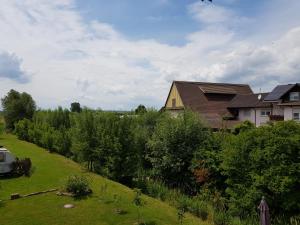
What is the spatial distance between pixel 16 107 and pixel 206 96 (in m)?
28.0

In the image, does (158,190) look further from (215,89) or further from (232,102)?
(215,89)

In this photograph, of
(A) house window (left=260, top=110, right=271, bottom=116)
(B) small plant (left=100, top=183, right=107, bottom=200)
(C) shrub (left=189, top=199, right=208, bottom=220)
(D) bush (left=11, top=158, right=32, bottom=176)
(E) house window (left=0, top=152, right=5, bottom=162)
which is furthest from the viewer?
(A) house window (left=260, top=110, right=271, bottom=116)

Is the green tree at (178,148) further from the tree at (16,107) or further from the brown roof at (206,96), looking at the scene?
the tree at (16,107)

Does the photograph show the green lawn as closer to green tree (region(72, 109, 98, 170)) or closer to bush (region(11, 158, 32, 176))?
bush (region(11, 158, 32, 176))

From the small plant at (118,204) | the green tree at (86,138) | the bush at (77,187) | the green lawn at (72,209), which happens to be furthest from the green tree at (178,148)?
the bush at (77,187)

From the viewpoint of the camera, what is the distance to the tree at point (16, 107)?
153ft

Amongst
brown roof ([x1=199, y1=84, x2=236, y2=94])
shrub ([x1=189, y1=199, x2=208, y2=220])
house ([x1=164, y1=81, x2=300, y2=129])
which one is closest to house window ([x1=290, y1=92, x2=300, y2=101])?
house ([x1=164, y1=81, x2=300, y2=129])

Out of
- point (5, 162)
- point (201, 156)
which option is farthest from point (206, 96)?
point (5, 162)

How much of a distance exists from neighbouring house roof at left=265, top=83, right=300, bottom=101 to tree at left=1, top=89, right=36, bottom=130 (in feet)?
110

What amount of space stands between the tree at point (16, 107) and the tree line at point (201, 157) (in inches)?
972

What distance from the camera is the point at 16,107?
153ft

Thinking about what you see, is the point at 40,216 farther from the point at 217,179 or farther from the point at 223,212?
the point at 217,179

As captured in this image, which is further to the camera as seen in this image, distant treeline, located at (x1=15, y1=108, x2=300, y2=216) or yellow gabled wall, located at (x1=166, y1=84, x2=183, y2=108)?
yellow gabled wall, located at (x1=166, y1=84, x2=183, y2=108)

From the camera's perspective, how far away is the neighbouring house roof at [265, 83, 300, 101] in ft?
96.6
